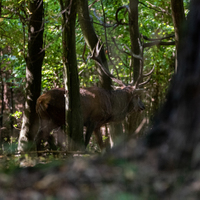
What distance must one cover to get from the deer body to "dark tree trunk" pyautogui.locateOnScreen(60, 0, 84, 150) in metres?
1.19

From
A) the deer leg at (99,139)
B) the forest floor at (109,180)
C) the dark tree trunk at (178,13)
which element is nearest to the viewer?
the forest floor at (109,180)

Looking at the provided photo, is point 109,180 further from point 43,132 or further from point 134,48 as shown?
point 134,48

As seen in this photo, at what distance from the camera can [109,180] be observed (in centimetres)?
141

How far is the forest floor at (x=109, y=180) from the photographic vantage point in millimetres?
1310

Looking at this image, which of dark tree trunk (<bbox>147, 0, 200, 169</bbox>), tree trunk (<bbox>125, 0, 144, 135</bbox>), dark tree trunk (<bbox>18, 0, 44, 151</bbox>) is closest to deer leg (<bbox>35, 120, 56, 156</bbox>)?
dark tree trunk (<bbox>18, 0, 44, 151</bbox>)

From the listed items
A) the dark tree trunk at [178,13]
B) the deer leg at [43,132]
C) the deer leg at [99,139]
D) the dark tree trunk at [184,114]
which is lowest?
the deer leg at [99,139]

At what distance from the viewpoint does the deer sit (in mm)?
6738

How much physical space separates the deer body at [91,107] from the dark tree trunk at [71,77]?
1.19m

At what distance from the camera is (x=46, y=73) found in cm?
968

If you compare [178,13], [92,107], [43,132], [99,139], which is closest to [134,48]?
[92,107]

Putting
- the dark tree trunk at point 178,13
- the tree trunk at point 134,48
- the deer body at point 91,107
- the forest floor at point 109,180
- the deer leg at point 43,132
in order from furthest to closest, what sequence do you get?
the tree trunk at point 134,48 < the deer leg at point 43,132 < the deer body at point 91,107 < the dark tree trunk at point 178,13 < the forest floor at point 109,180

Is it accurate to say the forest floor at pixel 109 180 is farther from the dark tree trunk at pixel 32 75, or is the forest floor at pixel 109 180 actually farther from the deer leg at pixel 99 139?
the deer leg at pixel 99 139

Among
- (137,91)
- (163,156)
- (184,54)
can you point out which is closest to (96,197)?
(163,156)

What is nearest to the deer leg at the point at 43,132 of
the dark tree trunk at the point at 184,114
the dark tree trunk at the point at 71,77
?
the dark tree trunk at the point at 71,77
